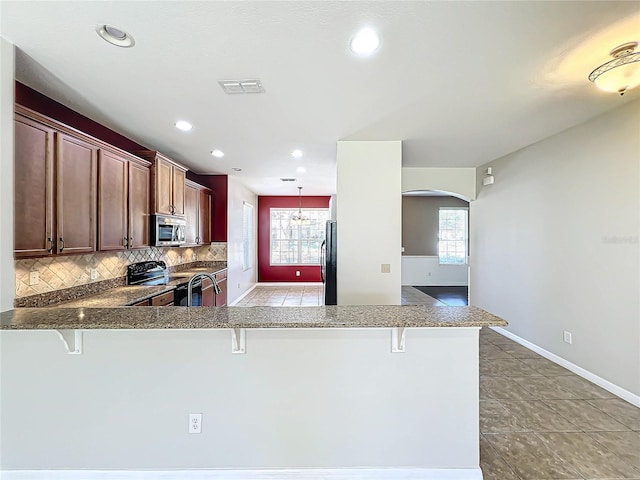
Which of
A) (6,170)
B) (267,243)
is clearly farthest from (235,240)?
(6,170)

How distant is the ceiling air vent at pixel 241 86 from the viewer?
2248 millimetres

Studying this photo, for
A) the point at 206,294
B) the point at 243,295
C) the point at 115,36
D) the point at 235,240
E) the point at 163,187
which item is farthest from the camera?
the point at 243,295

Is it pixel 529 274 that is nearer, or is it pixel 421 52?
pixel 421 52

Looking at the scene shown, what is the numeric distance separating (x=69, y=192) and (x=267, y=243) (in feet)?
22.3

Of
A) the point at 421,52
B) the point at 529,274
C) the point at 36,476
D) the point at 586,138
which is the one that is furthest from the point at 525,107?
the point at 36,476

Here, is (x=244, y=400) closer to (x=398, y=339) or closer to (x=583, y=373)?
(x=398, y=339)

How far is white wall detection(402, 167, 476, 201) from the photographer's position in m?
5.15

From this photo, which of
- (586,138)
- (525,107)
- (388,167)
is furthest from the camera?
(388,167)

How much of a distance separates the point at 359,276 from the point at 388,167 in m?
1.34

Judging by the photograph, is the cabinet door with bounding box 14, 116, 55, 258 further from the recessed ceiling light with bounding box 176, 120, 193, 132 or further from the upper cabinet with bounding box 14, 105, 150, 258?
the recessed ceiling light with bounding box 176, 120, 193, 132

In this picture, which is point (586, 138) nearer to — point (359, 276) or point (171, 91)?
point (359, 276)

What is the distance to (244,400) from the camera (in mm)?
1857

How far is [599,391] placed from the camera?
290 centimetres

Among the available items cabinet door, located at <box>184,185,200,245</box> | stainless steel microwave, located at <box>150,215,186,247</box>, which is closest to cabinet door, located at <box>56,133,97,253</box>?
stainless steel microwave, located at <box>150,215,186,247</box>
